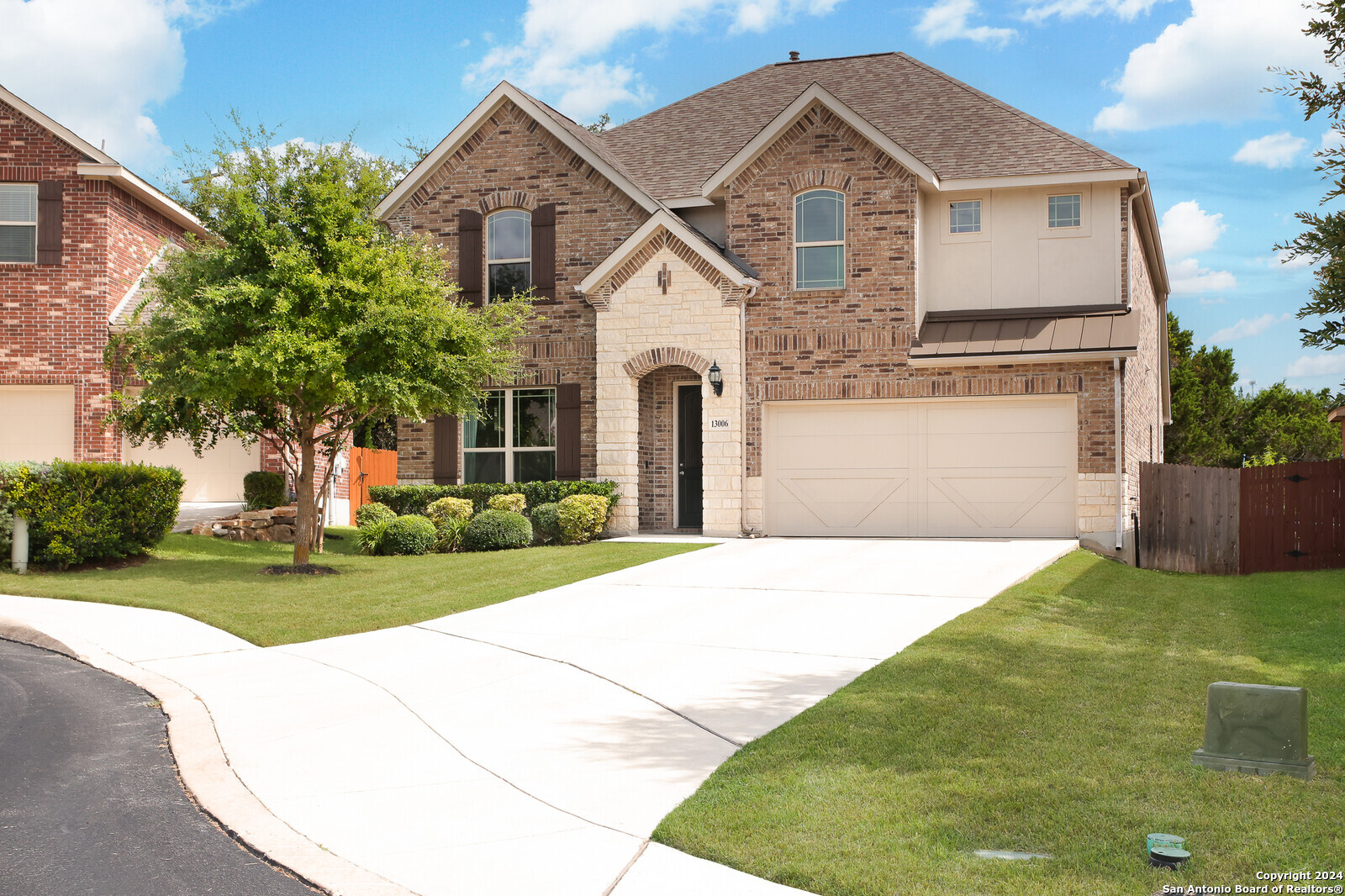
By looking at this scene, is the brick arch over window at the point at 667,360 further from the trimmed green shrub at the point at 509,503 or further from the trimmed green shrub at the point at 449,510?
the trimmed green shrub at the point at 449,510

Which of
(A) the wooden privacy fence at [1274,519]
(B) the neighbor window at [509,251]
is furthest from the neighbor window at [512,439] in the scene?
(A) the wooden privacy fence at [1274,519]

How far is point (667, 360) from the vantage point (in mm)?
19141

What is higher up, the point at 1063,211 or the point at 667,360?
the point at 1063,211

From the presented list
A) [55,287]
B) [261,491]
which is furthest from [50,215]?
[261,491]

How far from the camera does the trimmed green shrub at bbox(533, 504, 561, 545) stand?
1873 cm

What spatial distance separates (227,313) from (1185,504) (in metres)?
14.8

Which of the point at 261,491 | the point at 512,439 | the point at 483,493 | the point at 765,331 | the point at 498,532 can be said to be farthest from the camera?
the point at 261,491

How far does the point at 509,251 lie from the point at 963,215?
8.49 meters

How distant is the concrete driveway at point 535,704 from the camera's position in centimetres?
470

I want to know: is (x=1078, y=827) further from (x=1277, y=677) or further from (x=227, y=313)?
(x=227, y=313)

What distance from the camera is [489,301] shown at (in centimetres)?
2073

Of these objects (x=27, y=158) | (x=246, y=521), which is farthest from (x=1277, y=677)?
(x=27, y=158)

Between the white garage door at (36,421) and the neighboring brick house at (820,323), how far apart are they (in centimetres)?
639

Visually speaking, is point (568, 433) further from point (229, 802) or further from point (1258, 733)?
point (1258, 733)
